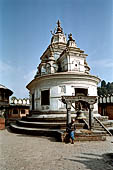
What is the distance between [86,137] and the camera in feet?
30.8

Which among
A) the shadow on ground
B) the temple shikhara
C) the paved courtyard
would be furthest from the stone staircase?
the shadow on ground

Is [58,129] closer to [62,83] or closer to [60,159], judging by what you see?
[62,83]

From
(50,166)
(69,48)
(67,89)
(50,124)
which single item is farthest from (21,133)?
(69,48)

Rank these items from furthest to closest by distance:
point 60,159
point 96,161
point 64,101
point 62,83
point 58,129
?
1. point 62,83
2. point 58,129
3. point 64,101
4. point 60,159
5. point 96,161

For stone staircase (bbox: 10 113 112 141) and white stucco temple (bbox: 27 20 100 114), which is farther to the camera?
white stucco temple (bbox: 27 20 100 114)

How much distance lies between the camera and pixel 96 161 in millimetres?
5773

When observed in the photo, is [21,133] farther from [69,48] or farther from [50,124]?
[69,48]

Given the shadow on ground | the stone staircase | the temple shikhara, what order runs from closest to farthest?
the shadow on ground < the stone staircase < the temple shikhara

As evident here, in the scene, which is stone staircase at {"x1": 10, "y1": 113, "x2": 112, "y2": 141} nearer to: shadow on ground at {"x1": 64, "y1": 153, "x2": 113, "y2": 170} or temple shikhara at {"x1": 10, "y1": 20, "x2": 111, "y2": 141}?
temple shikhara at {"x1": 10, "y1": 20, "x2": 111, "y2": 141}

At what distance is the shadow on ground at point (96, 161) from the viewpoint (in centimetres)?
524

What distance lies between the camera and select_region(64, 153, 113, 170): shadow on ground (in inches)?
206

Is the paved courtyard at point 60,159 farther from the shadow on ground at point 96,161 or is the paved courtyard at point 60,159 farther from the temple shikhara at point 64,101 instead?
the temple shikhara at point 64,101

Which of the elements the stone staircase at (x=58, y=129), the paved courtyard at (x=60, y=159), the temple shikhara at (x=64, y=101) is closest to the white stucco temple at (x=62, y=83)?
the temple shikhara at (x=64, y=101)

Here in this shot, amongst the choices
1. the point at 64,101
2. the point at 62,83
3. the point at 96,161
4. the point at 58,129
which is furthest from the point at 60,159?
the point at 62,83
